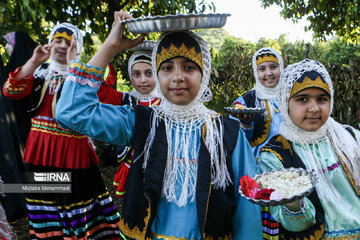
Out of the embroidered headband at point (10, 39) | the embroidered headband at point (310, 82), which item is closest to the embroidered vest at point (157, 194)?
the embroidered headband at point (310, 82)

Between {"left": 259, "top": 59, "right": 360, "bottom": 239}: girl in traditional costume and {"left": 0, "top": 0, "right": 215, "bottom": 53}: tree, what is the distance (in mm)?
3544

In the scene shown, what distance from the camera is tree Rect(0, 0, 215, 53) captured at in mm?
4531

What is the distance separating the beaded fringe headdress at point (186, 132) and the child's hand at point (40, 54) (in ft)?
4.35

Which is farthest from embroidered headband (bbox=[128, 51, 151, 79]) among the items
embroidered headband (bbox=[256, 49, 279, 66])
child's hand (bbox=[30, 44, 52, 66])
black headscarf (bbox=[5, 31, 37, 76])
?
embroidered headband (bbox=[256, 49, 279, 66])

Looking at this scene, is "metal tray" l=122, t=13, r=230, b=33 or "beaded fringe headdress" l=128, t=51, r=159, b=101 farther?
"beaded fringe headdress" l=128, t=51, r=159, b=101

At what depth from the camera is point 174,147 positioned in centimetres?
152

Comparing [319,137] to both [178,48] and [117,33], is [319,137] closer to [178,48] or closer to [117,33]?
[178,48]

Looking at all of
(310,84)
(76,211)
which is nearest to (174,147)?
(310,84)

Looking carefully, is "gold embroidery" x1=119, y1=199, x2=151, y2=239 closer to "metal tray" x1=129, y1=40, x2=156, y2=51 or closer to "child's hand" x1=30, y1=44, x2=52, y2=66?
"child's hand" x1=30, y1=44, x2=52, y2=66

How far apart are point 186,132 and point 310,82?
0.88m

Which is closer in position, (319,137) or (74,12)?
(319,137)

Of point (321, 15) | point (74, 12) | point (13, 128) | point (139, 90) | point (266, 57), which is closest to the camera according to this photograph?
point (139, 90)

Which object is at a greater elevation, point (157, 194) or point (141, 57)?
point (141, 57)

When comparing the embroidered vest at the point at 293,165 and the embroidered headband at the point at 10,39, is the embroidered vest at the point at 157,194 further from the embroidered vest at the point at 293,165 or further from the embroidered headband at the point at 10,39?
the embroidered headband at the point at 10,39
